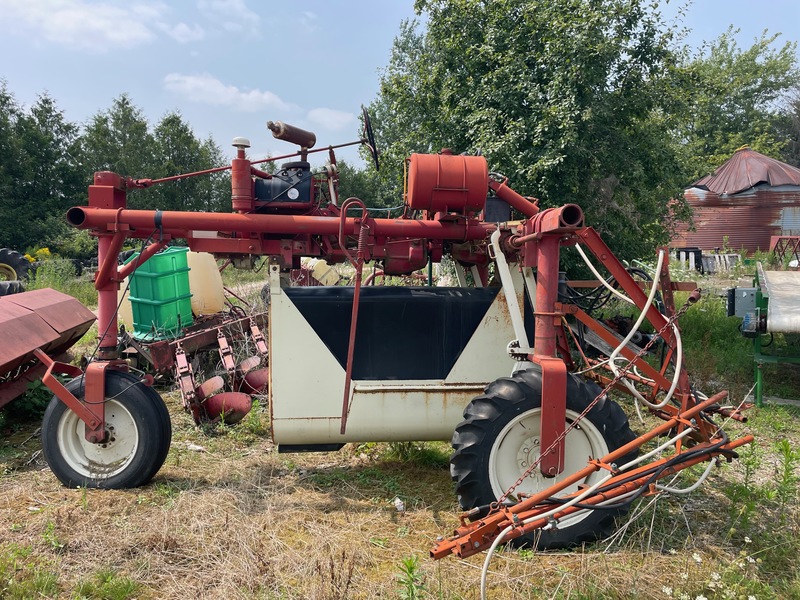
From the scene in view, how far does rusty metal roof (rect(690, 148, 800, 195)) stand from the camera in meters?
21.6

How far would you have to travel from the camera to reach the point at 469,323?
151 inches

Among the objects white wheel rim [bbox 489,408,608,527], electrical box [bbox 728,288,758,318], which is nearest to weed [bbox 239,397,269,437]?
white wheel rim [bbox 489,408,608,527]

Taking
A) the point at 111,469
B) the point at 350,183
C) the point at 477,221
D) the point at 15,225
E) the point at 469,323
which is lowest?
the point at 111,469

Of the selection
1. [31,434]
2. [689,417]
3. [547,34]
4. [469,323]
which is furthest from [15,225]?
[689,417]

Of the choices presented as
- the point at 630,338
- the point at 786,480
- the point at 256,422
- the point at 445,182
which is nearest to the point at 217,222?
the point at 445,182

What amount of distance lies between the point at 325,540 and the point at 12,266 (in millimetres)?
13592

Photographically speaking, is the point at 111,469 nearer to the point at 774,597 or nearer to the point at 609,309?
the point at 774,597

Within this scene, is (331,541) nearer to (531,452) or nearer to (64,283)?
(531,452)

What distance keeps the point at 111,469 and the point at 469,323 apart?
2672 millimetres

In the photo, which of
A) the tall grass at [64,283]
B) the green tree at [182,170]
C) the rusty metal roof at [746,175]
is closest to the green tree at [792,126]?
the rusty metal roof at [746,175]

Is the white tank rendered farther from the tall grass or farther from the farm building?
the farm building

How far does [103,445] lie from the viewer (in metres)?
3.70

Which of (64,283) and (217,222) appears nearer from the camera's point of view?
(217,222)

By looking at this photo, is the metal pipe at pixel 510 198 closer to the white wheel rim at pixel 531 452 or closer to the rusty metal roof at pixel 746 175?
the white wheel rim at pixel 531 452
